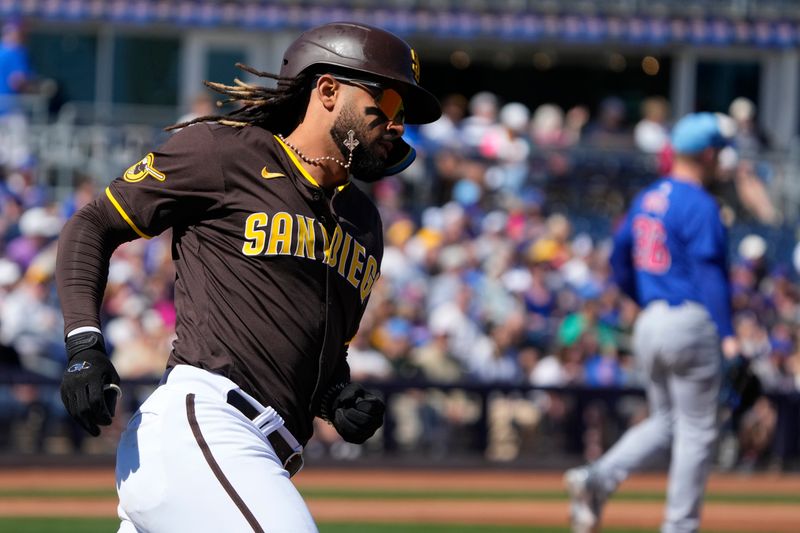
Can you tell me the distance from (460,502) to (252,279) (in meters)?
6.41

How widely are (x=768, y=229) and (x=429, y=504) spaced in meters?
8.11

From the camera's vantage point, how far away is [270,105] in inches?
151

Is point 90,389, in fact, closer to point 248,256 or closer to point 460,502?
point 248,256

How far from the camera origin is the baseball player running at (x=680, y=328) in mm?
6516

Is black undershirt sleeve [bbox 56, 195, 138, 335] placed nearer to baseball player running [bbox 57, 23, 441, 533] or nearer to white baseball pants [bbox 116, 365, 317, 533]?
baseball player running [bbox 57, 23, 441, 533]

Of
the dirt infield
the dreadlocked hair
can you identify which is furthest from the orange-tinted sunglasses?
the dirt infield

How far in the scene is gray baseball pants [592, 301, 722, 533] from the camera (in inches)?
255

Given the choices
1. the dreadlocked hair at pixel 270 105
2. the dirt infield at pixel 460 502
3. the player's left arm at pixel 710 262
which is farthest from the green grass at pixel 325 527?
the dreadlocked hair at pixel 270 105

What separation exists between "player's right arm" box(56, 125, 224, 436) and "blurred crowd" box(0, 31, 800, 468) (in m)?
6.75

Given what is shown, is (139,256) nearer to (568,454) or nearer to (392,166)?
(568,454)

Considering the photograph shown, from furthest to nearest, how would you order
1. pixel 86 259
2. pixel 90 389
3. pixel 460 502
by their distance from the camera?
pixel 460 502
pixel 86 259
pixel 90 389

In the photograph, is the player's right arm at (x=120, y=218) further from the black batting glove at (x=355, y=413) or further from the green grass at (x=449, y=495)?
the green grass at (x=449, y=495)

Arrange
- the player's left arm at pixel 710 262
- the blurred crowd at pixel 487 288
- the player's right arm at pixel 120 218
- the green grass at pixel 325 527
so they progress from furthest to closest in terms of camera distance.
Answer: the blurred crowd at pixel 487 288, the green grass at pixel 325 527, the player's left arm at pixel 710 262, the player's right arm at pixel 120 218

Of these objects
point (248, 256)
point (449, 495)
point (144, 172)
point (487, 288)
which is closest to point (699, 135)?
point (248, 256)
